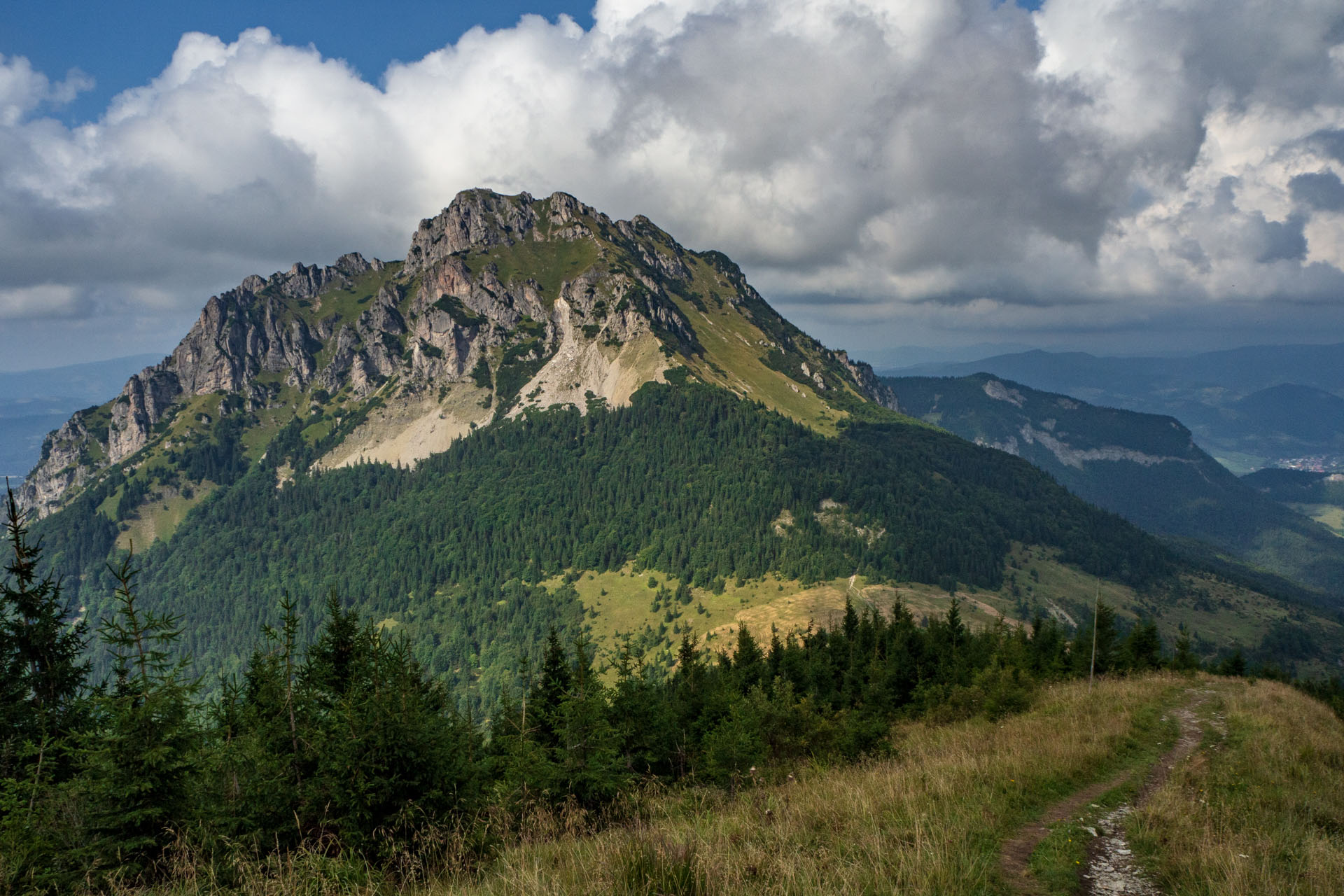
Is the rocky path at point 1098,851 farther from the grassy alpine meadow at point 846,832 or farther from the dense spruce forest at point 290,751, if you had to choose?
the dense spruce forest at point 290,751

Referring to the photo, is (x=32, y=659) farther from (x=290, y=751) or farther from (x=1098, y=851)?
(x=1098, y=851)

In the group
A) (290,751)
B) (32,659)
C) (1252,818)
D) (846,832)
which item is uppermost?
(32,659)

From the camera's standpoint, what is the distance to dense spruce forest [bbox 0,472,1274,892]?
379 inches

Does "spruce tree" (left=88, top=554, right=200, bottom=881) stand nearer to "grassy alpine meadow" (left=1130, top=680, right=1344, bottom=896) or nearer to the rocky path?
the rocky path

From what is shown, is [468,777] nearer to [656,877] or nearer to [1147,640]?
[656,877]

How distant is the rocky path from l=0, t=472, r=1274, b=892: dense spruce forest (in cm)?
438

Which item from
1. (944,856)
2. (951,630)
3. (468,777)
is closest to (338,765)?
(468,777)

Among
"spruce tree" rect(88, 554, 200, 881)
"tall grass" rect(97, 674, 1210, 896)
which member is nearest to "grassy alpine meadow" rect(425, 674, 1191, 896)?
"tall grass" rect(97, 674, 1210, 896)

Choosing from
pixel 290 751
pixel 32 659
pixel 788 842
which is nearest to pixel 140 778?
pixel 290 751

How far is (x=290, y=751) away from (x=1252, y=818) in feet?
59.8

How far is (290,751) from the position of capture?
14.0 meters

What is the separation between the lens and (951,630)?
A: 59250mm

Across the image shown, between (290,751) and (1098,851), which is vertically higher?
(1098,851)

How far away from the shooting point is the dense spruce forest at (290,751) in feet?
31.6
